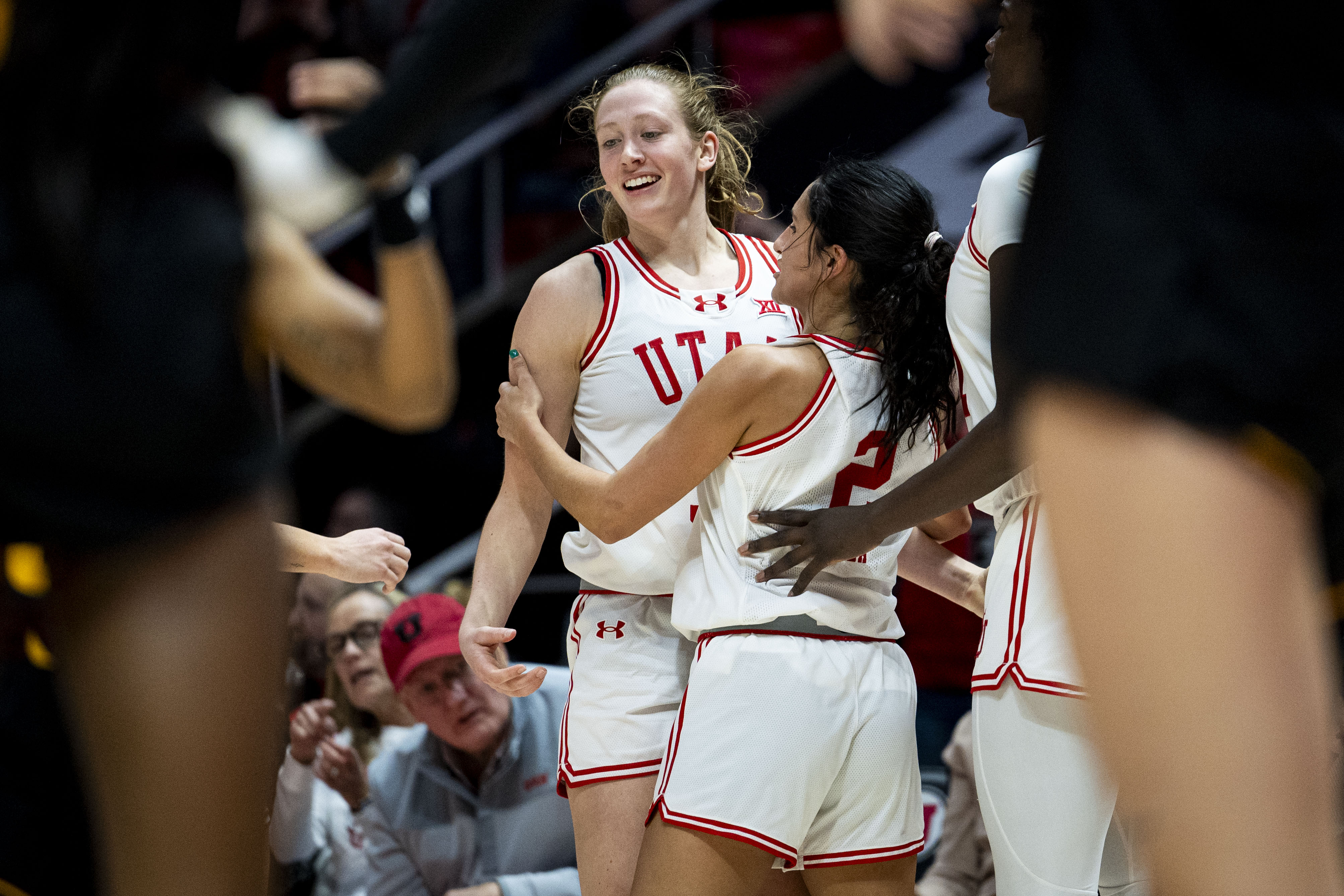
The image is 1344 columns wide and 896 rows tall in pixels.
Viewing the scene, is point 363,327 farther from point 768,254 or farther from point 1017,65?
point 768,254

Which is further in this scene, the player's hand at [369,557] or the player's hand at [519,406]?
the player's hand at [519,406]

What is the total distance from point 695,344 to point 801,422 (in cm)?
55

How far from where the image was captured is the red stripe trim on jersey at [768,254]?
3111 mm

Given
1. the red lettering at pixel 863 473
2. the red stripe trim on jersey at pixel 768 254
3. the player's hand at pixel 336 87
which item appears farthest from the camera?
the red stripe trim on jersey at pixel 768 254

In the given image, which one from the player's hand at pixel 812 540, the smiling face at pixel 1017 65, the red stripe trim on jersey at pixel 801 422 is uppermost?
the smiling face at pixel 1017 65

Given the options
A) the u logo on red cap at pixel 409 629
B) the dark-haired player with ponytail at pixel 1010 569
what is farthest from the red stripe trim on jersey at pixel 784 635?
the u logo on red cap at pixel 409 629

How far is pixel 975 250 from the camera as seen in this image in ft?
7.61

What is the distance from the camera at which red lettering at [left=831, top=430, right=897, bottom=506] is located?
2.46 m

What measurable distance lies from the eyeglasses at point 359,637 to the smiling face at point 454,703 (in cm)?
54

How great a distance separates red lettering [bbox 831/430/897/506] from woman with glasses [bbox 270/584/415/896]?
7.25 feet

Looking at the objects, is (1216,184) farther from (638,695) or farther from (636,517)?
(638,695)

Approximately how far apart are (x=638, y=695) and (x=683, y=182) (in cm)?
115

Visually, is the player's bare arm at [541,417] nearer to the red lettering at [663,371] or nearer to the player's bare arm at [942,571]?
the red lettering at [663,371]

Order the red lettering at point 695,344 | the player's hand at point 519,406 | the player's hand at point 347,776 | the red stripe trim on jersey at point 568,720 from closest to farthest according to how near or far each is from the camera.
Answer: the player's hand at point 519,406
the red stripe trim on jersey at point 568,720
the red lettering at point 695,344
the player's hand at point 347,776
